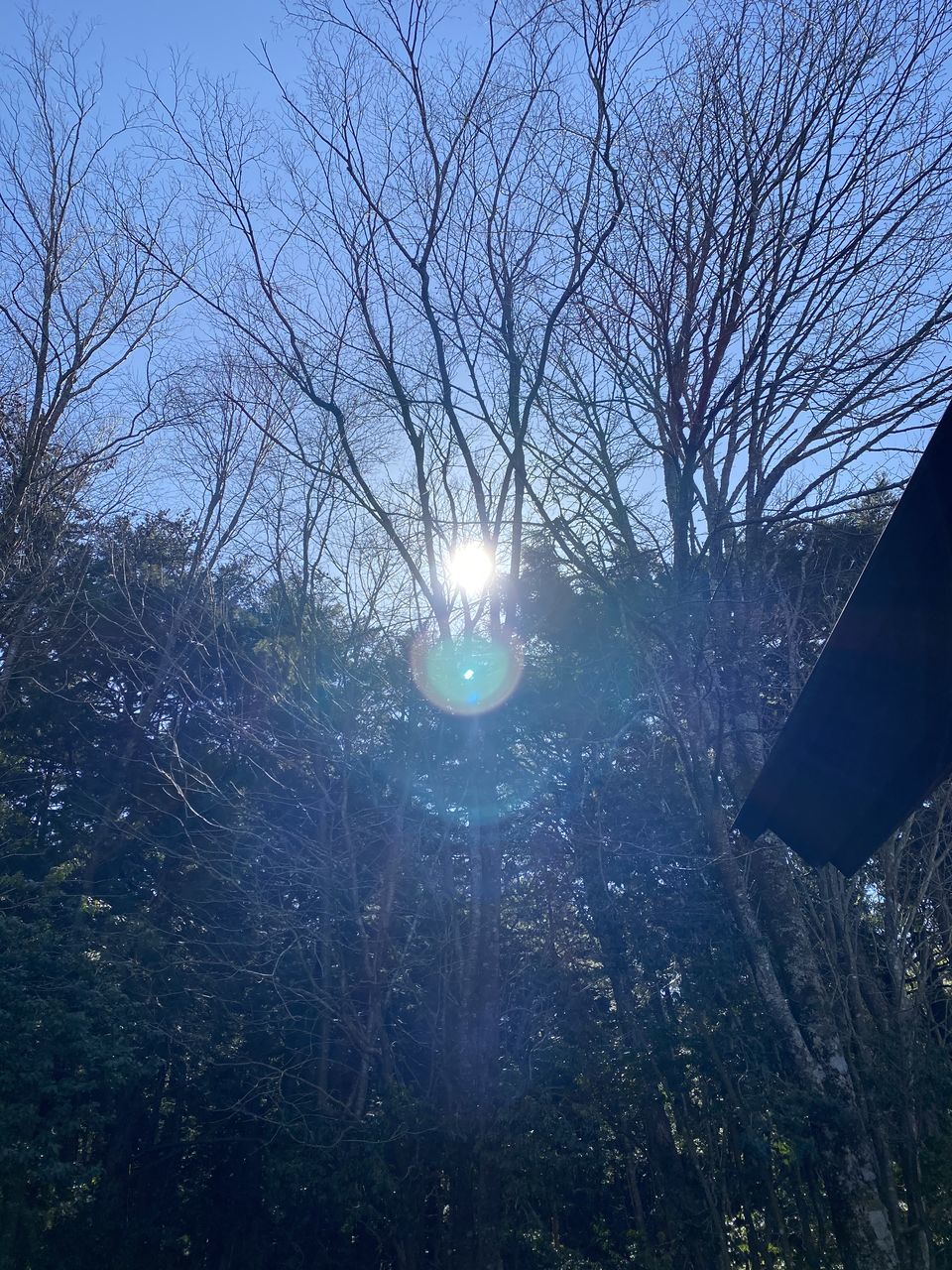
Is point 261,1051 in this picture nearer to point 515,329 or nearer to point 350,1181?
point 350,1181

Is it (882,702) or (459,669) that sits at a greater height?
(459,669)

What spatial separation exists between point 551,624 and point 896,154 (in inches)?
211

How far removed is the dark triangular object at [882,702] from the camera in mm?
1541

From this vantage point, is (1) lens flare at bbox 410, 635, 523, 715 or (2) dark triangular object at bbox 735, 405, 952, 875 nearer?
(2) dark triangular object at bbox 735, 405, 952, 875

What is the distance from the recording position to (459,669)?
27.2 ft

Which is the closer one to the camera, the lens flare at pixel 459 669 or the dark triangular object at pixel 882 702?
the dark triangular object at pixel 882 702

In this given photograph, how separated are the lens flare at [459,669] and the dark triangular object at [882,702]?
19.3ft

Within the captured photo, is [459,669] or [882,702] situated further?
[459,669]

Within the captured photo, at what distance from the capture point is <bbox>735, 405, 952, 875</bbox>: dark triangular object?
1.54m

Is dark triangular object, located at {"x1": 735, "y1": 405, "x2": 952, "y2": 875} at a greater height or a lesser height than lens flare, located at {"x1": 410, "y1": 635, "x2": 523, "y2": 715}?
lesser

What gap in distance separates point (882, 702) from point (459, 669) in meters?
6.51

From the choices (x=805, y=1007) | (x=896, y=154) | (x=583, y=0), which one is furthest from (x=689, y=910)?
(x=583, y=0)

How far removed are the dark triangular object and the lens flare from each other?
5.88 m

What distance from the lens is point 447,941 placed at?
7.73 meters
